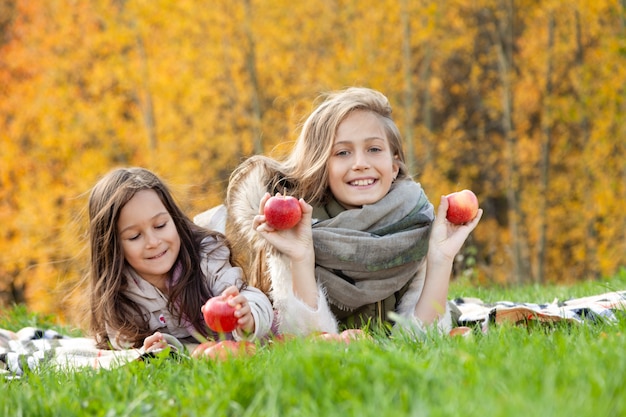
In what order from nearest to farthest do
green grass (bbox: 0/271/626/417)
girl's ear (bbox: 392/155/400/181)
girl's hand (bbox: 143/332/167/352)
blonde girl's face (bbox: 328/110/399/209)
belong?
1. green grass (bbox: 0/271/626/417)
2. girl's hand (bbox: 143/332/167/352)
3. blonde girl's face (bbox: 328/110/399/209)
4. girl's ear (bbox: 392/155/400/181)

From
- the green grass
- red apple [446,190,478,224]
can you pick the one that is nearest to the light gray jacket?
red apple [446,190,478,224]

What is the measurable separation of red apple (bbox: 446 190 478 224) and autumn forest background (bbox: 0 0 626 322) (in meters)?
8.16

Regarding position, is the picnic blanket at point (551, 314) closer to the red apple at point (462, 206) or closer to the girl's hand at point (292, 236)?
the red apple at point (462, 206)

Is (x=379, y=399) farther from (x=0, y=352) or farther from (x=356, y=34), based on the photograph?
(x=356, y=34)

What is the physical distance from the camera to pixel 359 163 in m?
3.85

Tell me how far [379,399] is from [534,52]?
513 inches

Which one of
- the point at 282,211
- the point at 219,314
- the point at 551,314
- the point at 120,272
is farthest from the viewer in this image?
the point at 120,272

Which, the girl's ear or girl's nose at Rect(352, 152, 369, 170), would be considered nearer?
girl's nose at Rect(352, 152, 369, 170)

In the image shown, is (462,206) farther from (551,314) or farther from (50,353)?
(50,353)

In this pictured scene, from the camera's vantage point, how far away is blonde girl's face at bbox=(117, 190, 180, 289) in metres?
3.92

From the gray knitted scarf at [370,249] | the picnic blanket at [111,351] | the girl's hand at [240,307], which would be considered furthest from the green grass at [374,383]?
the gray knitted scarf at [370,249]

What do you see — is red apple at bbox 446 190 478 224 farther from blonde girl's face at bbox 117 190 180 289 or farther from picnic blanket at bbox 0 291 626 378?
blonde girl's face at bbox 117 190 180 289

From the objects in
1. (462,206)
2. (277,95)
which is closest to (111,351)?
(462,206)

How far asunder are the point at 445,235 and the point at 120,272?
5.62ft
